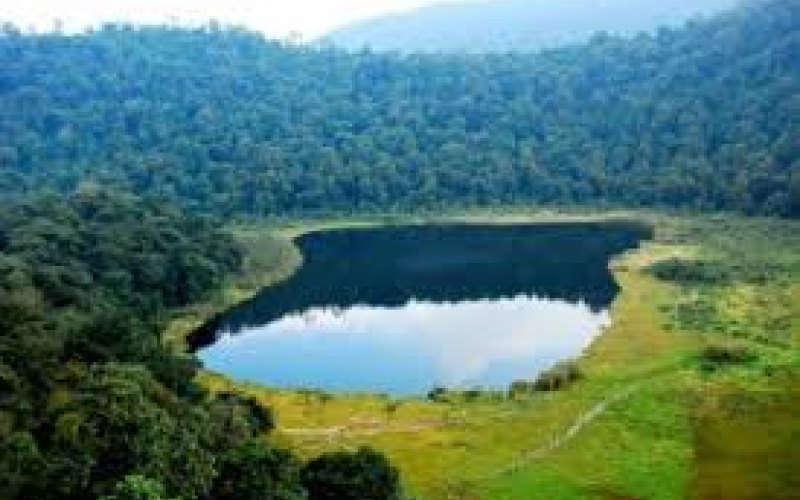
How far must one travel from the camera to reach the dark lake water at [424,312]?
90.6 meters

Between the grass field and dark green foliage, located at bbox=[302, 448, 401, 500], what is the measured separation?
7587mm

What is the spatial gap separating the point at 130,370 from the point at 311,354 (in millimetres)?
41673

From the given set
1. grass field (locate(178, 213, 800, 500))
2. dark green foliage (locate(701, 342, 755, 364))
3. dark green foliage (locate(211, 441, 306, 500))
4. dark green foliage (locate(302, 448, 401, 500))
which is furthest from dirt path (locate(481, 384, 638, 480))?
dark green foliage (locate(211, 441, 306, 500))

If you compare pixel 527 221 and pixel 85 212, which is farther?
pixel 527 221

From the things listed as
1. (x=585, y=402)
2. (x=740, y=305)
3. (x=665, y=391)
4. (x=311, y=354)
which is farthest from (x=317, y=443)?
(x=740, y=305)

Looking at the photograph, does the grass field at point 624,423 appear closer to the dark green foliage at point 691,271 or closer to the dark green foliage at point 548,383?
the dark green foliage at point 548,383

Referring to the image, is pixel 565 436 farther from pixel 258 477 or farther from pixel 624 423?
pixel 258 477

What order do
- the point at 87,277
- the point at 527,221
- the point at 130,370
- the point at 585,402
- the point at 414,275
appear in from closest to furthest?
the point at 130,370, the point at 585,402, the point at 87,277, the point at 414,275, the point at 527,221

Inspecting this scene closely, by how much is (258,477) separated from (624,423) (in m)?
27.1

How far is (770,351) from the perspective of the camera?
8331cm

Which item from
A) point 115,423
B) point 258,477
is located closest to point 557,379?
point 258,477

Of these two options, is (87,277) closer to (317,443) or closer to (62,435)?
(317,443)

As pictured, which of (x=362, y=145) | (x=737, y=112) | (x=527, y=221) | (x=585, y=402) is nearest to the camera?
(x=585, y=402)

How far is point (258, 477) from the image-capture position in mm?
49688
